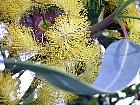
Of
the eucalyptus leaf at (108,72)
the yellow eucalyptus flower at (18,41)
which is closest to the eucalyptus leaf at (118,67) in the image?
the eucalyptus leaf at (108,72)

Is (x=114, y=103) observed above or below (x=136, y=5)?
below

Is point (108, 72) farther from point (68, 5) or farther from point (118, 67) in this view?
point (68, 5)

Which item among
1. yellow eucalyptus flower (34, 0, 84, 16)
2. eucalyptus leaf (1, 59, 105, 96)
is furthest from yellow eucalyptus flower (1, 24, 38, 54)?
eucalyptus leaf (1, 59, 105, 96)

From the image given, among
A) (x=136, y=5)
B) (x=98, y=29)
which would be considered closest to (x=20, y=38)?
(x=98, y=29)

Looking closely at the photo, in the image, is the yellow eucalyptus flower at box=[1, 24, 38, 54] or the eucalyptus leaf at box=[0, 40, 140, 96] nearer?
the eucalyptus leaf at box=[0, 40, 140, 96]

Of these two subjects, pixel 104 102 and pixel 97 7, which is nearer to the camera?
pixel 104 102

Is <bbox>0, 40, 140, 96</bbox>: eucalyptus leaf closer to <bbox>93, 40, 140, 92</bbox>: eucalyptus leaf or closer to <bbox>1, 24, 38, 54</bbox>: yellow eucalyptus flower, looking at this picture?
<bbox>93, 40, 140, 92</bbox>: eucalyptus leaf

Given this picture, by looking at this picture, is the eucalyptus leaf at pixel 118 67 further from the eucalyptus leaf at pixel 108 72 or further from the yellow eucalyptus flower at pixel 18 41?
the yellow eucalyptus flower at pixel 18 41

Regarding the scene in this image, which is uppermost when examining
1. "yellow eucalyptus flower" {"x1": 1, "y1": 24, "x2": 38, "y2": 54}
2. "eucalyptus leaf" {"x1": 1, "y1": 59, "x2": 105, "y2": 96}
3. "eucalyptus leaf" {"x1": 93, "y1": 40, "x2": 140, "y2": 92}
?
"eucalyptus leaf" {"x1": 1, "y1": 59, "x2": 105, "y2": 96}

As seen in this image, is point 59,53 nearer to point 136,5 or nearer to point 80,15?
point 80,15
